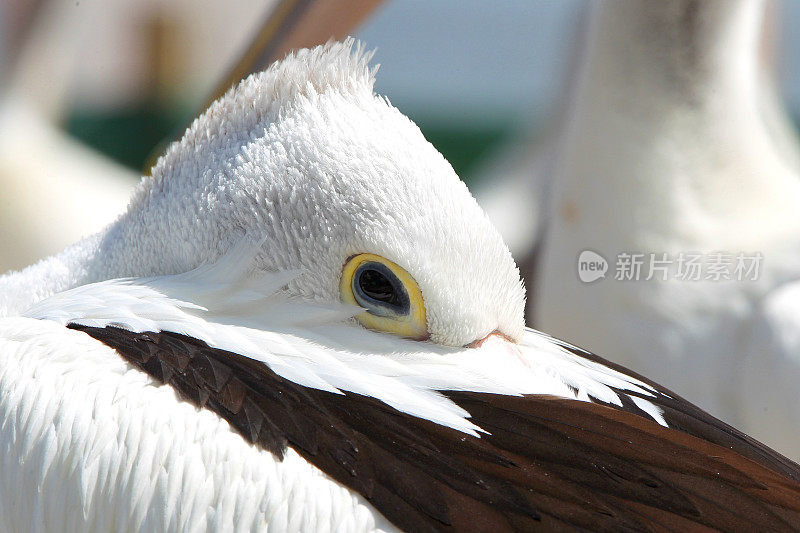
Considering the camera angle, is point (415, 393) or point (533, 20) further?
point (533, 20)

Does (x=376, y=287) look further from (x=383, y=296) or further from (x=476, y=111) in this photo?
(x=476, y=111)

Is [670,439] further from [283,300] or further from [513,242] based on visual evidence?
[513,242]

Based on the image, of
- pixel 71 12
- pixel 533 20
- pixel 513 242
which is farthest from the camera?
pixel 71 12

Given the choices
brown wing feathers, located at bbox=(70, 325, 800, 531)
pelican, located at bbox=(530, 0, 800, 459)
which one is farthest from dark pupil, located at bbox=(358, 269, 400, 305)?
pelican, located at bbox=(530, 0, 800, 459)

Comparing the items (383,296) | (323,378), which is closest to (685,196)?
(383,296)

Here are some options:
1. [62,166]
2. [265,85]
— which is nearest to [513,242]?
[265,85]

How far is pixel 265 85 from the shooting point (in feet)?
2.57

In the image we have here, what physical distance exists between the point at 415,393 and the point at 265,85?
1.11ft

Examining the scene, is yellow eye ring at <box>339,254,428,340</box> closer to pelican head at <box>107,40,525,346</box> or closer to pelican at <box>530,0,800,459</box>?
pelican head at <box>107,40,525,346</box>

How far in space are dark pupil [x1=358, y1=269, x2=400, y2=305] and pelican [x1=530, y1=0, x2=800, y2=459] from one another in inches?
27.4

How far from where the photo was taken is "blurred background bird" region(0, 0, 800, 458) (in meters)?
1.28

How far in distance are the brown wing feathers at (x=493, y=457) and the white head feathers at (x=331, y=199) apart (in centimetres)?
11

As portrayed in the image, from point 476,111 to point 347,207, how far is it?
100 centimetres

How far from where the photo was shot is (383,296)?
731 mm
